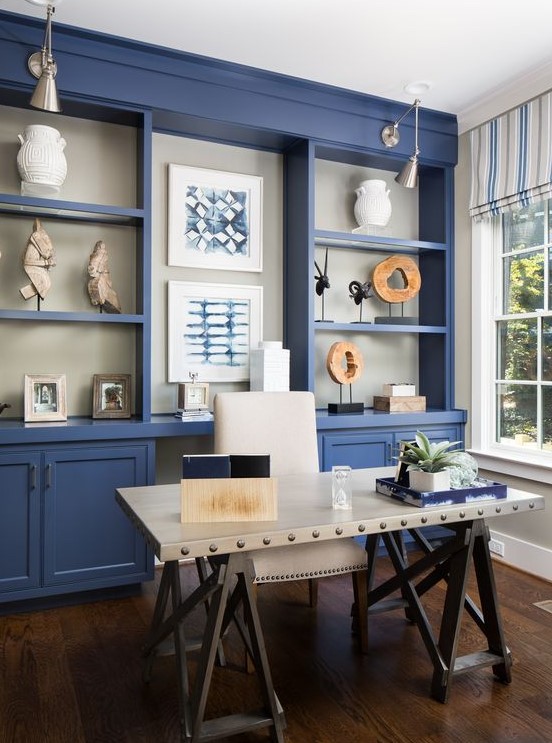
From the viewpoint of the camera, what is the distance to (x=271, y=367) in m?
3.37

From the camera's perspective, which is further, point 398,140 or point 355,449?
point 398,140

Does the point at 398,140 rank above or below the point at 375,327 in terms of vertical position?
above

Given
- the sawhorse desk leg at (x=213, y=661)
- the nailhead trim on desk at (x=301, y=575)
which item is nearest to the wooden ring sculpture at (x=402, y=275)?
the nailhead trim on desk at (x=301, y=575)

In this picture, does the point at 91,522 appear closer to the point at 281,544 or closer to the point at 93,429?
the point at 93,429

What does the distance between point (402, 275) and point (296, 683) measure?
2551 mm

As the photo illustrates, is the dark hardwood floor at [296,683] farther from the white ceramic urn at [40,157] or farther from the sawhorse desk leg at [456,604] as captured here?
the white ceramic urn at [40,157]

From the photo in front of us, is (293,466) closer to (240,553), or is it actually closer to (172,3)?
(240,553)

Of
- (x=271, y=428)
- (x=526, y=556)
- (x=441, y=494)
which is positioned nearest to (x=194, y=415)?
(x=271, y=428)

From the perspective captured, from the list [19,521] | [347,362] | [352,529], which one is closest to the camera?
[352,529]

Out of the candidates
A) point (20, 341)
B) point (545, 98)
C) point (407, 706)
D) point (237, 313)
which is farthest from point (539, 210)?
point (20, 341)

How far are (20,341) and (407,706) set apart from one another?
2410 millimetres

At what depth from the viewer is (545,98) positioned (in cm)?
322

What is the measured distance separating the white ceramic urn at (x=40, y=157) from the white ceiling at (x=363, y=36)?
20.0 inches

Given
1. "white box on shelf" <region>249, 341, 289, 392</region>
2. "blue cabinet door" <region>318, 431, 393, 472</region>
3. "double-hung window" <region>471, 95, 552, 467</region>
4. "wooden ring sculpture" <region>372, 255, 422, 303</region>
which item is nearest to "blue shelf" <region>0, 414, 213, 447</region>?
"white box on shelf" <region>249, 341, 289, 392</region>
